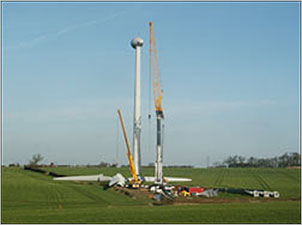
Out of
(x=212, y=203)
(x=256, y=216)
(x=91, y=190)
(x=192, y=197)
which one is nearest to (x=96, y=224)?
(x=256, y=216)

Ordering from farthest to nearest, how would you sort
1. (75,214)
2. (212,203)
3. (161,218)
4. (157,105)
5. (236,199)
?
(157,105)
(236,199)
(212,203)
(75,214)
(161,218)

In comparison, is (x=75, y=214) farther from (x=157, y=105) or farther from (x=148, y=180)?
(x=148, y=180)

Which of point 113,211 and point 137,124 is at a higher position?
point 137,124

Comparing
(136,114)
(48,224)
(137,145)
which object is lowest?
(48,224)

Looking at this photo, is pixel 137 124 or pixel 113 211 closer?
pixel 113 211

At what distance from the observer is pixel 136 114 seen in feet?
291

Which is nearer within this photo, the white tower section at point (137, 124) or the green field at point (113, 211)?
the green field at point (113, 211)

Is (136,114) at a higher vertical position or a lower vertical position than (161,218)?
higher

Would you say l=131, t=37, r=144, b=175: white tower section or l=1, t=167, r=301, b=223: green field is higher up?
l=131, t=37, r=144, b=175: white tower section

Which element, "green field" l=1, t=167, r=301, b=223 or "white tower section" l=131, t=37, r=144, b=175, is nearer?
"green field" l=1, t=167, r=301, b=223

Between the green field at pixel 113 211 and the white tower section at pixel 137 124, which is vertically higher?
the white tower section at pixel 137 124

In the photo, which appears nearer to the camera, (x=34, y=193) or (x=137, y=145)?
(x=34, y=193)

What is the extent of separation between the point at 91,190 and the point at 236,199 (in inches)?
875

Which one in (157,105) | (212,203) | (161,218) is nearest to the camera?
(161,218)
